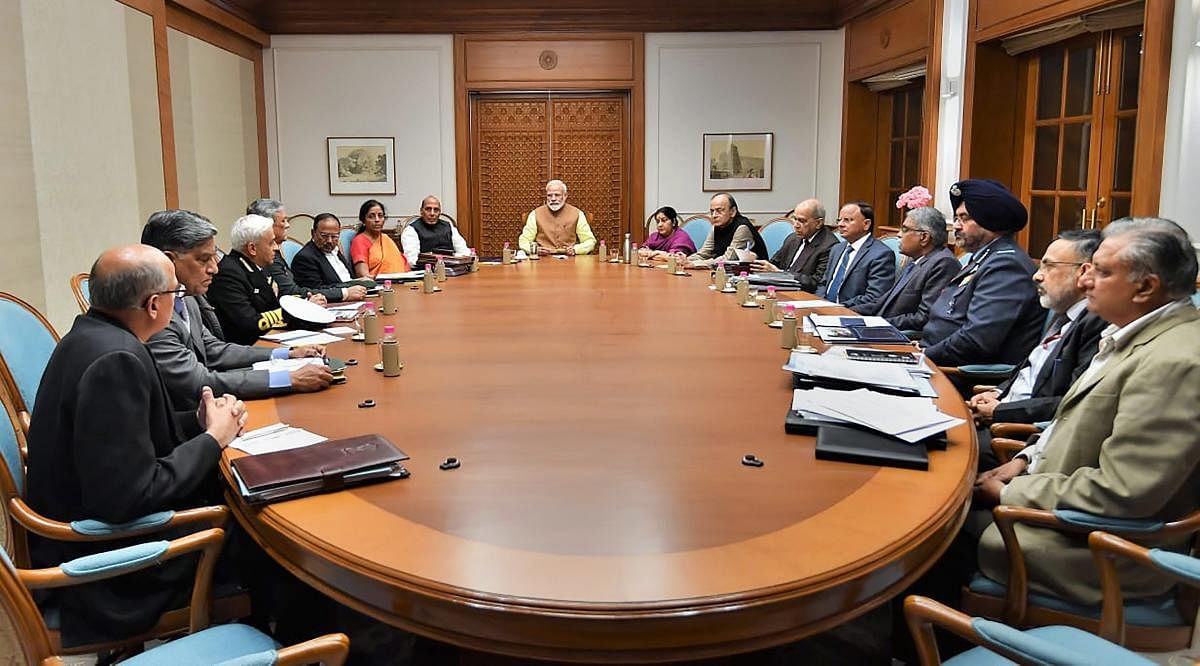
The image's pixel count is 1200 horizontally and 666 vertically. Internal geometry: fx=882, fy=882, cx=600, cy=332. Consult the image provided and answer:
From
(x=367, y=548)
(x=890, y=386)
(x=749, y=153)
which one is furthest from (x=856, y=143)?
(x=367, y=548)

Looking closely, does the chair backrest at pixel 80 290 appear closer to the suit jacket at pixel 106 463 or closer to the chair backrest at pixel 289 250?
the suit jacket at pixel 106 463

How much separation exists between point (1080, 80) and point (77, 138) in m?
5.69

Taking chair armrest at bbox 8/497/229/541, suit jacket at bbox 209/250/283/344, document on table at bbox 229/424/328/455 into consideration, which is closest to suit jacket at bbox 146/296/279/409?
document on table at bbox 229/424/328/455

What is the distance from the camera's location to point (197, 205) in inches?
263

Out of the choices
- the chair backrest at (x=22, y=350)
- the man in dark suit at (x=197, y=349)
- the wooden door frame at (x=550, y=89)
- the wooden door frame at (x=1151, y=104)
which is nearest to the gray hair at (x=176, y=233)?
the man in dark suit at (x=197, y=349)

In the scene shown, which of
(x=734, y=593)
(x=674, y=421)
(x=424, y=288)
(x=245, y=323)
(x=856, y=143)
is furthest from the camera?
(x=856, y=143)

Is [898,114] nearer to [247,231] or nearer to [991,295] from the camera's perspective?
[991,295]

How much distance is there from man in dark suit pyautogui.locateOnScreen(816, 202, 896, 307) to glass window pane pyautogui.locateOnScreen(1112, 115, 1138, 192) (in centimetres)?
116

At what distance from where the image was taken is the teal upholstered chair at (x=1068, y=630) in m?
1.29

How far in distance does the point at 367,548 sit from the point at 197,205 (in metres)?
6.00

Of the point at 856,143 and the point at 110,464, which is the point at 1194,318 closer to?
the point at 110,464

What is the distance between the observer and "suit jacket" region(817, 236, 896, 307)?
4.97 metres

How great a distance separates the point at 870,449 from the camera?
1922 mm

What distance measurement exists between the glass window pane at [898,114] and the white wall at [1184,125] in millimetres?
3794
